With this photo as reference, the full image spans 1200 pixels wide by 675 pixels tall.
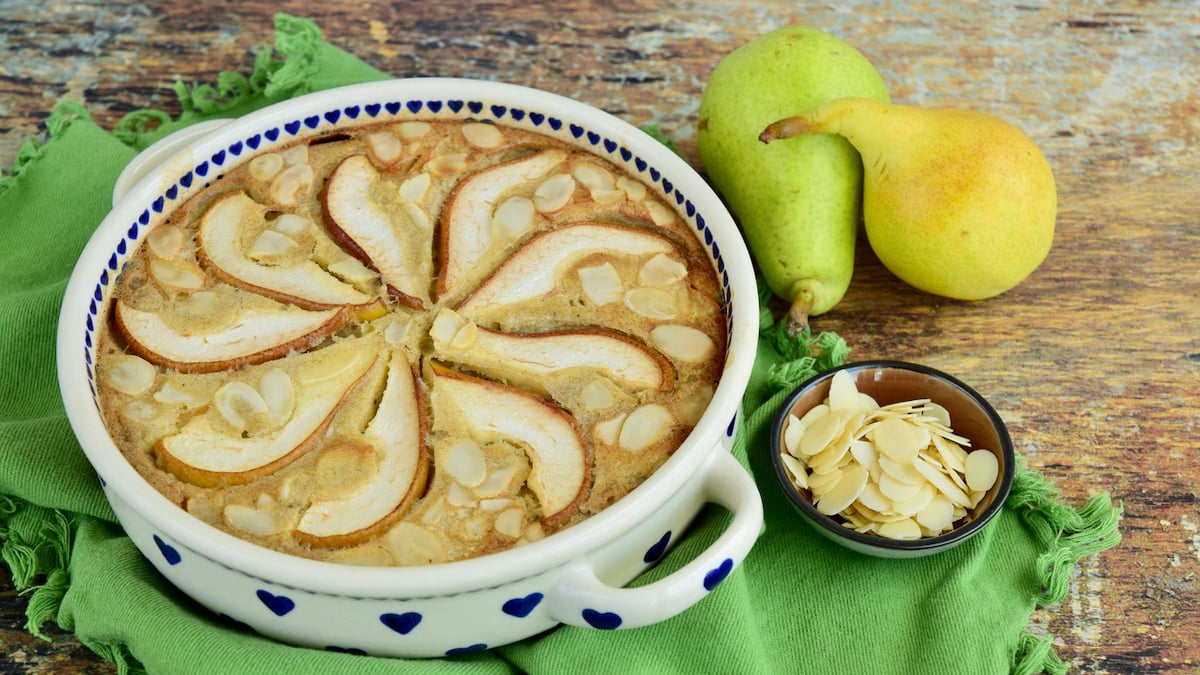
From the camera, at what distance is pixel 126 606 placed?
5.18 feet

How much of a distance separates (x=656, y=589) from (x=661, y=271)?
533 millimetres

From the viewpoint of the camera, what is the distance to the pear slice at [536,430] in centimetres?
155

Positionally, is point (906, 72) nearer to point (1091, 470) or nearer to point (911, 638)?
point (1091, 470)

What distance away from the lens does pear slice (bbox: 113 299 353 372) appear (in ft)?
5.48

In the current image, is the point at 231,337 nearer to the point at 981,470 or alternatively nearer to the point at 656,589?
the point at 656,589

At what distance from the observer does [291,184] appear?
6.18 ft

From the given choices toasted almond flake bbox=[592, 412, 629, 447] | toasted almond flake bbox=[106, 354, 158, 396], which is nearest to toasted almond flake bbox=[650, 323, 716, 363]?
toasted almond flake bbox=[592, 412, 629, 447]

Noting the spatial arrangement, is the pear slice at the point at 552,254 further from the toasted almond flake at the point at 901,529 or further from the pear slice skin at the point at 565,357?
the toasted almond flake at the point at 901,529

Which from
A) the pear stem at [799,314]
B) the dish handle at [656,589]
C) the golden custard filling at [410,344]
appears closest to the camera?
the dish handle at [656,589]

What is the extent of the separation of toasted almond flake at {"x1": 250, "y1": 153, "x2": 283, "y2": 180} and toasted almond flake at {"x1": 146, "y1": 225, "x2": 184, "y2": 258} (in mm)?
153

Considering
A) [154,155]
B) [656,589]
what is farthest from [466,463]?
[154,155]

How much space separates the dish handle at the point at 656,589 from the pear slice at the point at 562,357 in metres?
0.24

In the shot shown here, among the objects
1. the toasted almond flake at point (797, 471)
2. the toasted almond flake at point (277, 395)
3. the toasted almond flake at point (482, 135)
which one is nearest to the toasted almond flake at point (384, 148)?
the toasted almond flake at point (482, 135)

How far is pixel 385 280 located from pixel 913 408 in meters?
0.81
